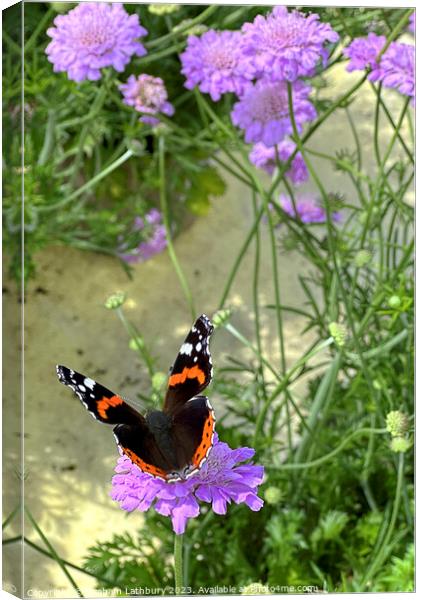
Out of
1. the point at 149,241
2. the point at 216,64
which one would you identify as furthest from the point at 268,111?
the point at 149,241

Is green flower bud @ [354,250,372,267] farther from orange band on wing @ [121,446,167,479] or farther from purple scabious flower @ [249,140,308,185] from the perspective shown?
orange band on wing @ [121,446,167,479]

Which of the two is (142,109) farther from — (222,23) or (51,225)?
(51,225)

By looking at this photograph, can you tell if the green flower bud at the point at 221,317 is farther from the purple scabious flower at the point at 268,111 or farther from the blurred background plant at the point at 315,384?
the purple scabious flower at the point at 268,111

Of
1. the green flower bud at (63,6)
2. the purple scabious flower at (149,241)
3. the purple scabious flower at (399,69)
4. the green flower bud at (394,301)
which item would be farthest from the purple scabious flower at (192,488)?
the purple scabious flower at (149,241)

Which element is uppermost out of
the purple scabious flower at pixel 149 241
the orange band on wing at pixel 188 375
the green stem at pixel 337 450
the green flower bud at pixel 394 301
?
the purple scabious flower at pixel 149 241

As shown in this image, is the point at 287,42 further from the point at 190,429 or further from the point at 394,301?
the point at 190,429
